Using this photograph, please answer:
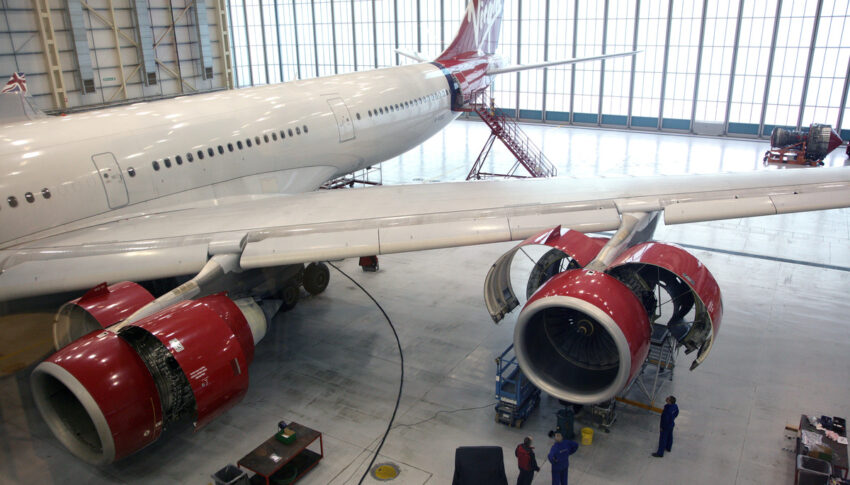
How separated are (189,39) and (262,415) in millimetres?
31505

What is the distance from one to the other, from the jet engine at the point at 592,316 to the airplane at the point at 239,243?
29mm

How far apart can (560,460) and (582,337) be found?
6.70ft

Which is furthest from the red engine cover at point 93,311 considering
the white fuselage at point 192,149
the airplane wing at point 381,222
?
the white fuselage at point 192,149

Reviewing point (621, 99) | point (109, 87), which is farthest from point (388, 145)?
point (621, 99)

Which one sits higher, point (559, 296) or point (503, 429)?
point (559, 296)

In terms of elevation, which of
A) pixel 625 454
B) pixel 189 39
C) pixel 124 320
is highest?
pixel 189 39

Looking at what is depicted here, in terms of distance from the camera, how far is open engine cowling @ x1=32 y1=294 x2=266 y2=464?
7742 millimetres

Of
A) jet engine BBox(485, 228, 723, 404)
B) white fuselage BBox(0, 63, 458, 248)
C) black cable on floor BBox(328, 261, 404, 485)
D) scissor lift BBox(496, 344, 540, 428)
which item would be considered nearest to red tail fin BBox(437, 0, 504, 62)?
white fuselage BBox(0, 63, 458, 248)

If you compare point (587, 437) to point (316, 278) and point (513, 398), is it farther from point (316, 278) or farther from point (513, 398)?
point (316, 278)

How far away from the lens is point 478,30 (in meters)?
26.0

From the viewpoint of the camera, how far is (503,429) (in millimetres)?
10359

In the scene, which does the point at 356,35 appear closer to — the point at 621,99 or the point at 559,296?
the point at 621,99

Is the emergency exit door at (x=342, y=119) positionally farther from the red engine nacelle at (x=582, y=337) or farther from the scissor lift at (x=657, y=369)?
the scissor lift at (x=657, y=369)

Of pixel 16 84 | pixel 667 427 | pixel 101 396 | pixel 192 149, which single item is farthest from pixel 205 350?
pixel 16 84
